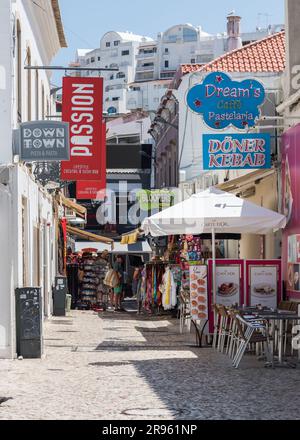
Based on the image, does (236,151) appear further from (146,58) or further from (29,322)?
(146,58)

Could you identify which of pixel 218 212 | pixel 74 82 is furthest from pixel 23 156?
pixel 218 212

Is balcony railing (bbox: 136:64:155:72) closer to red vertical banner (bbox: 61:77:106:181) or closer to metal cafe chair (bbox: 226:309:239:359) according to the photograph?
red vertical banner (bbox: 61:77:106:181)

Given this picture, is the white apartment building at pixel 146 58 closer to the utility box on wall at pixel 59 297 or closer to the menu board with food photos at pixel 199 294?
the utility box on wall at pixel 59 297

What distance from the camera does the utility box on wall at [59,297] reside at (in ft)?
86.9

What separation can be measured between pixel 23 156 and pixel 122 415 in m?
6.45

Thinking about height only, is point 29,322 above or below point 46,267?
below

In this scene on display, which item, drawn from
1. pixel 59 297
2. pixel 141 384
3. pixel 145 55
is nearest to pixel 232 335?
A: pixel 141 384

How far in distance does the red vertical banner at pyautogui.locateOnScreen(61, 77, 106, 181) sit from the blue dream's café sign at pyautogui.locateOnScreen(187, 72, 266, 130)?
69.4 inches

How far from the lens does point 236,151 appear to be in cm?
1905

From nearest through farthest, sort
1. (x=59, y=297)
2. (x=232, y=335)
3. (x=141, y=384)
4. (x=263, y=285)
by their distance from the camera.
→ (x=141, y=384) < (x=232, y=335) < (x=263, y=285) < (x=59, y=297)

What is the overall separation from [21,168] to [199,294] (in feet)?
12.9

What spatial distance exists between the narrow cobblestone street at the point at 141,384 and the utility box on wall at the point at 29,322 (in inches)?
13.5

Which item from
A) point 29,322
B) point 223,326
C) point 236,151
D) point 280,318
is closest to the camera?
point 280,318

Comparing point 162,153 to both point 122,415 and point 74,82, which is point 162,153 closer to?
point 74,82
